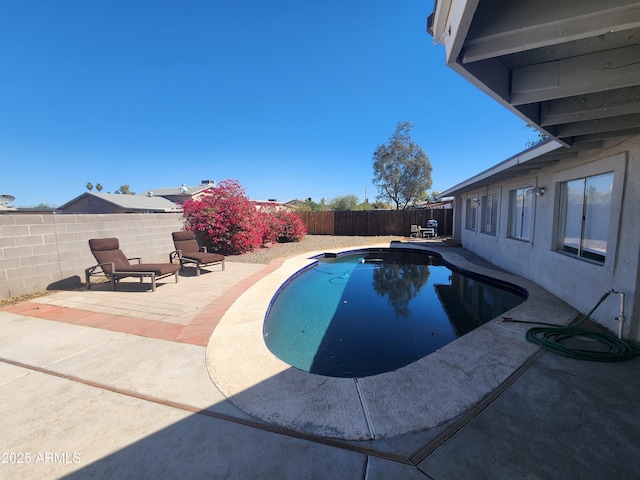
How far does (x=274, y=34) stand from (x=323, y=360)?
1135cm

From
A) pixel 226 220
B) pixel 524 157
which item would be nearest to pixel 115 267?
pixel 226 220

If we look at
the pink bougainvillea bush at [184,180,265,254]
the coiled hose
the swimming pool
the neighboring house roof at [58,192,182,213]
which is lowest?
the swimming pool

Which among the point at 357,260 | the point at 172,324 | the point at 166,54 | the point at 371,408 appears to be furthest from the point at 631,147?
the point at 166,54

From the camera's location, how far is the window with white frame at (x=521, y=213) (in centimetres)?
670

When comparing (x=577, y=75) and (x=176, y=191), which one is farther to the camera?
(x=176, y=191)

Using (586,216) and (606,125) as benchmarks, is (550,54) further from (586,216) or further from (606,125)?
(586,216)

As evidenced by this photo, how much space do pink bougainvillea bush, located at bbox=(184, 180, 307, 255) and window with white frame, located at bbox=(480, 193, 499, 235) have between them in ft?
29.4

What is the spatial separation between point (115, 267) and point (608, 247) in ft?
29.7

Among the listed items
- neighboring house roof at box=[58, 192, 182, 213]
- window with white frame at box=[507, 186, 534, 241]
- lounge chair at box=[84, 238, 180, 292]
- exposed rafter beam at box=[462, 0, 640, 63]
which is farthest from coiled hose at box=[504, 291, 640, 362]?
neighboring house roof at box=[58, 192, 182, 213]

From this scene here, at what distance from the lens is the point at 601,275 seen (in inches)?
158

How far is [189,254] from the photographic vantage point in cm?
761

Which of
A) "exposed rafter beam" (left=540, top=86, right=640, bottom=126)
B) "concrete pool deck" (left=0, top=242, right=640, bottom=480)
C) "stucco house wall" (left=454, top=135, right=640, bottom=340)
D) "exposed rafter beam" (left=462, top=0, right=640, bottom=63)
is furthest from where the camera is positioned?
"stucco house wall" (left=454, top=135, right=640, bottom=340)

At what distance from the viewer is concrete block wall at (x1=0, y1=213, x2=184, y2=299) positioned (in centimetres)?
515

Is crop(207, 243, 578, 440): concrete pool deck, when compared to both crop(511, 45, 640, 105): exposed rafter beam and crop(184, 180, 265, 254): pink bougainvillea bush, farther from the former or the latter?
crop(184, 180, 265, 254): pink bougainvillea bush
